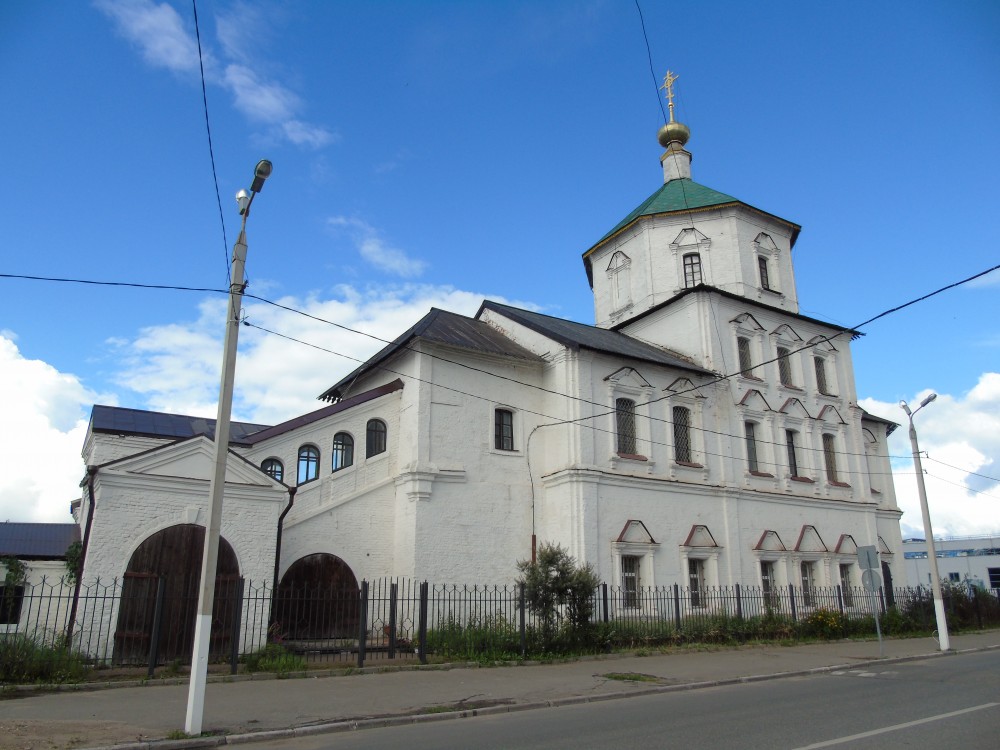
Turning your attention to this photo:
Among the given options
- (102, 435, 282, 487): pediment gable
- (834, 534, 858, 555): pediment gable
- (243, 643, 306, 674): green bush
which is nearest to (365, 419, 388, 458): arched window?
(102, 435, 282, 487): pediment gable

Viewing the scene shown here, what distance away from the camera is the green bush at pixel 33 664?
11.1 m

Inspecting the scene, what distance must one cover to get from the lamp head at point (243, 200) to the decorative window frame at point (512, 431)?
12.2 m

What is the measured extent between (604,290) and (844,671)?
61.9 feet

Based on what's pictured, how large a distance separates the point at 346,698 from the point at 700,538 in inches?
570

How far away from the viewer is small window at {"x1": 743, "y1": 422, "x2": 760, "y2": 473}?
82.1 ft

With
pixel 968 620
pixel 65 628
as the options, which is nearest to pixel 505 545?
pixel 65 628

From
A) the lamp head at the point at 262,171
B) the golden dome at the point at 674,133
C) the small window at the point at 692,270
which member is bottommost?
the lamp head at the point at 262,171

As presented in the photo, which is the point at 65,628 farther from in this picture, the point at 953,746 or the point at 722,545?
the point at 722,545

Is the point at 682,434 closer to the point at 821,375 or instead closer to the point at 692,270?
the point at 692,270

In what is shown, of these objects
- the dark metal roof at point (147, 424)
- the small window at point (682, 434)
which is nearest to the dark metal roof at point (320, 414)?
the dark metal roof at point (147, 424)

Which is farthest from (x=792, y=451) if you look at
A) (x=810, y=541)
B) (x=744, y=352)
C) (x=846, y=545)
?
(x=744, y=352)

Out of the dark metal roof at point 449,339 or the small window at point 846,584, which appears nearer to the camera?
the dark metal roof at point 449,339

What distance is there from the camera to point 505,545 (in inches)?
805

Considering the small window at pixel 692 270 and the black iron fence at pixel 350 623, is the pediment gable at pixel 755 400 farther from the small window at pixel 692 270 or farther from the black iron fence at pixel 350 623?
the black iron fence at pixel 350 623
